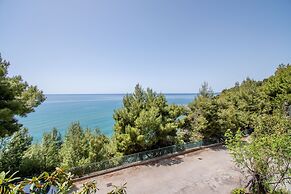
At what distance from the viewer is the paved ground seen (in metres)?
10.9

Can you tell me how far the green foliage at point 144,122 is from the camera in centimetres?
1495

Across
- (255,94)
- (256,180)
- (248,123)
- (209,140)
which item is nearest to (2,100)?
(256,180)

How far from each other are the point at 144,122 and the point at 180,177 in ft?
15.9

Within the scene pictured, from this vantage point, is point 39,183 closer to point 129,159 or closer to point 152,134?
point 129,159

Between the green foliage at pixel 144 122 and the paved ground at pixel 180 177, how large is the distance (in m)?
1.87

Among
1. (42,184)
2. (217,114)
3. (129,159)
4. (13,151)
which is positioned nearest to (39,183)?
(42,184)

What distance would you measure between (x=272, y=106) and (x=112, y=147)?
23066mm

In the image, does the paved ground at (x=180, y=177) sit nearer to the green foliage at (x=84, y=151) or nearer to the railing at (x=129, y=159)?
the railing at (x=129, y=159)

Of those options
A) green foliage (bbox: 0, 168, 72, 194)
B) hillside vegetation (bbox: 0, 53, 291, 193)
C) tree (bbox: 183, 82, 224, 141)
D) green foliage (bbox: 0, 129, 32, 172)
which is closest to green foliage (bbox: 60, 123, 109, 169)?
hillside vegetation (bbox: 0, 53, 291, 193)

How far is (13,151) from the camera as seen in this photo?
56.4 ft

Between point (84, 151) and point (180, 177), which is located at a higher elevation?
point (84, 151)

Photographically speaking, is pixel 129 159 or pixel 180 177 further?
pixel 129 159

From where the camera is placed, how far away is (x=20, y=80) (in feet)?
45.0

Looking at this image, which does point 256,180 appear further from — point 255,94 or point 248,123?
point 255,94
